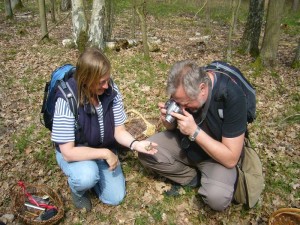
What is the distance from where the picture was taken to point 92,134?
3.16 meters

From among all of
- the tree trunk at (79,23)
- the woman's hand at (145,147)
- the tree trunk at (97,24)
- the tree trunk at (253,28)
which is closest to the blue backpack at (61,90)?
the woman's hand at (145,147)

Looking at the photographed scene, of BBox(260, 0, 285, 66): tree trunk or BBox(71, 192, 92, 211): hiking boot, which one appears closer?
BBox(71, 192, 92, 211): hiking boot

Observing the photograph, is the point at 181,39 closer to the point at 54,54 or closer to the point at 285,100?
the point at 54,54

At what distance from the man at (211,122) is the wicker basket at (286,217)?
0.49 m

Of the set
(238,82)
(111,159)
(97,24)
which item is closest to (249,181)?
(238,82)

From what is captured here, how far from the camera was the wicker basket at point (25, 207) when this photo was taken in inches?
119

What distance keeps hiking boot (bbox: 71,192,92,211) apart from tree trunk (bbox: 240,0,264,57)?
6647 mm

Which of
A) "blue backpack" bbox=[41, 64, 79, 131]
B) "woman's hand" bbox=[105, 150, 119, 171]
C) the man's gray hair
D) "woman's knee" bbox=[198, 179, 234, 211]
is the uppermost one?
the man's gray hair

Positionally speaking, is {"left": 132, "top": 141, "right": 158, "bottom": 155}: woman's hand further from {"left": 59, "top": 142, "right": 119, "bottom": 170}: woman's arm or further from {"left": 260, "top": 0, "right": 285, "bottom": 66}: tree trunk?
{"left": 260, "top": 0, "right": 285, "bottom": 66}: tree trunk

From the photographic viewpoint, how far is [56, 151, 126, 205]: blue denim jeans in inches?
121

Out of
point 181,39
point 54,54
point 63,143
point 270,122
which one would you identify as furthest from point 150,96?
point 181,39

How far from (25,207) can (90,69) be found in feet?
5.95

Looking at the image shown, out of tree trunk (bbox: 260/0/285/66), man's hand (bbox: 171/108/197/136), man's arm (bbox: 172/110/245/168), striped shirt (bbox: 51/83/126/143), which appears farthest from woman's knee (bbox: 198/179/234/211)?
tree trunk (bbox: 260/0/285/66)

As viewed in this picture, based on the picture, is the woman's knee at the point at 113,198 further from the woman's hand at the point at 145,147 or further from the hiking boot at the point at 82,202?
the woman's hand at the point at 145,147
